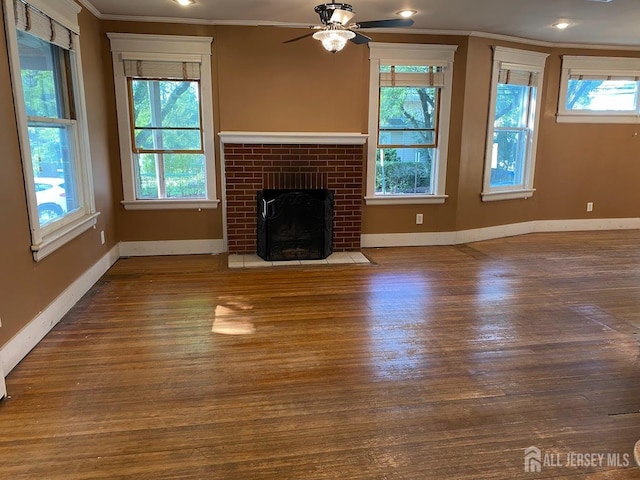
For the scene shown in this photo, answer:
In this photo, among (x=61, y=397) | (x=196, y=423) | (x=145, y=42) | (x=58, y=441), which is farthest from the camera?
(x=145, y=42)

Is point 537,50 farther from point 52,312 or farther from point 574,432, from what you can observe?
point 52,312

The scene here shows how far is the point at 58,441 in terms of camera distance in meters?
1.98

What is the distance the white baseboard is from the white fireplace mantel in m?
1.18

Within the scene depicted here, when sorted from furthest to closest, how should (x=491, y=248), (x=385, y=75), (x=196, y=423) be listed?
1. (x=491, y=248)
2. (x=385, y=75)
3. (x=196, y=423)

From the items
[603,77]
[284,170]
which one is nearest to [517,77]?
[603,77]

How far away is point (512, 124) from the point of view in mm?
5770

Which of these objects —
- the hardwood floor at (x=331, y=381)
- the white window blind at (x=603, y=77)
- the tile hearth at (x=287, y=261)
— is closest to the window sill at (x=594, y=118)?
the white window blind at (x=603, y=77)

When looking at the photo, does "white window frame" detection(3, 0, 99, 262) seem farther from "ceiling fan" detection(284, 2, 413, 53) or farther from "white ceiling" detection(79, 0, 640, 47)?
"ceiling fan" detection(284, 2, 413, 53)

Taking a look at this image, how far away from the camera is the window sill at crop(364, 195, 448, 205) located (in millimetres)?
5328

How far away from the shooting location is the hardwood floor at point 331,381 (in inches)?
74.2

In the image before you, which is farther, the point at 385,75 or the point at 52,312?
the point at 385,75

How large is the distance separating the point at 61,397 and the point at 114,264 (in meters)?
2.54

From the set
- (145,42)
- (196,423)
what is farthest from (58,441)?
(145,42)

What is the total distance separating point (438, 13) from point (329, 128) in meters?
1.53
